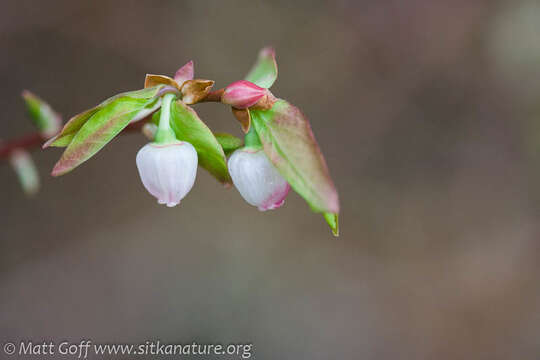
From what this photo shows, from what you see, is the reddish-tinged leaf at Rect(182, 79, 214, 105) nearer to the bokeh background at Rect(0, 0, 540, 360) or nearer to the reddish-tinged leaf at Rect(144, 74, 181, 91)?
the reddish-tinged leaf at Rect(144, 74, 181, 91)

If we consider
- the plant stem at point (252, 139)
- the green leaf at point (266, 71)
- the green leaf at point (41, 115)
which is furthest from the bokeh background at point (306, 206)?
the plant stem at point (252, 139)

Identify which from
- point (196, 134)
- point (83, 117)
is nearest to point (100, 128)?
point (83, 117)

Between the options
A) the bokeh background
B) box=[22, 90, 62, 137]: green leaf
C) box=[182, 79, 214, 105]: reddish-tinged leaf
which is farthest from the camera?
the bokeh background

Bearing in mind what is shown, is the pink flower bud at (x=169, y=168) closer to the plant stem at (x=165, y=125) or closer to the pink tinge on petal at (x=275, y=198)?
the plant stem at (x=165, y=125)

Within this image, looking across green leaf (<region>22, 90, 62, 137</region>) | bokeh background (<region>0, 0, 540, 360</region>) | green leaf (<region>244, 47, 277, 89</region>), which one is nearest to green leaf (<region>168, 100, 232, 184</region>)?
green leaf (<region>244, 47, 277, 89</region>)

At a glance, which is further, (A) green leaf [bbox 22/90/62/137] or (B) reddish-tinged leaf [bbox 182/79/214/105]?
(A) green leaf [bbox 22/90/62/137]

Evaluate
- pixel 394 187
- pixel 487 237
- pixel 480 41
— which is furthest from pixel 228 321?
pixel 480 41

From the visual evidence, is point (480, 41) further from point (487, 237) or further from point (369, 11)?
point (487, 237)
